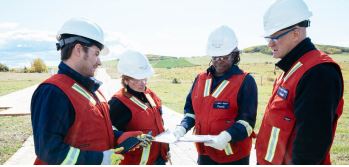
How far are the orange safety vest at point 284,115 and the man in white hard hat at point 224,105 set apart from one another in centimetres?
67

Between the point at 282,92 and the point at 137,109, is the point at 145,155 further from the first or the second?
the point at 282,92

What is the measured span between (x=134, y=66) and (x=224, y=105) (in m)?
0.96

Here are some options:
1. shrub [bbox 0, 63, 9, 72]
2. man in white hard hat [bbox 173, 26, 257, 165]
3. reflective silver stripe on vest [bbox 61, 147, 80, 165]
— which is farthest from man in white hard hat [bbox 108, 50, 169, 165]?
shrub [bbox 0, 63, 9, 72]

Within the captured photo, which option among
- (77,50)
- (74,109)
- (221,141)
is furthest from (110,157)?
(221,141)

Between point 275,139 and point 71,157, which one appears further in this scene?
point 275,139

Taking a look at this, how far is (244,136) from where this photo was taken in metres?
3.47

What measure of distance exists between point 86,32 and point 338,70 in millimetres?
1712

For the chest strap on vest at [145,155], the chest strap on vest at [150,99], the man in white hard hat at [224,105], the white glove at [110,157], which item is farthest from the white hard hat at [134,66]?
the white glove at [110,157]

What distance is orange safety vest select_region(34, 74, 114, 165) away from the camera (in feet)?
8.26

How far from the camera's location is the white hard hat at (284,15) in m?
2.67

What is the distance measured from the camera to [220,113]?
3.52 metres

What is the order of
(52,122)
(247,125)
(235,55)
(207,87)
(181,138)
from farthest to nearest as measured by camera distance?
(235,55) < (207,87) < (247,125) < (181,138) < (52,122)

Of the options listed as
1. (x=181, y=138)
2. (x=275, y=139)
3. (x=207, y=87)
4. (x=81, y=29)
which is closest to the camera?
(x=275, y=139)

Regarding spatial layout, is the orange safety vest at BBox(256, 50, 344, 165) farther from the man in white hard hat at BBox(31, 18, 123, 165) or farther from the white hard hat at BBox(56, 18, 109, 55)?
the white hard hat at BBox(56, 18, 109, 55)
